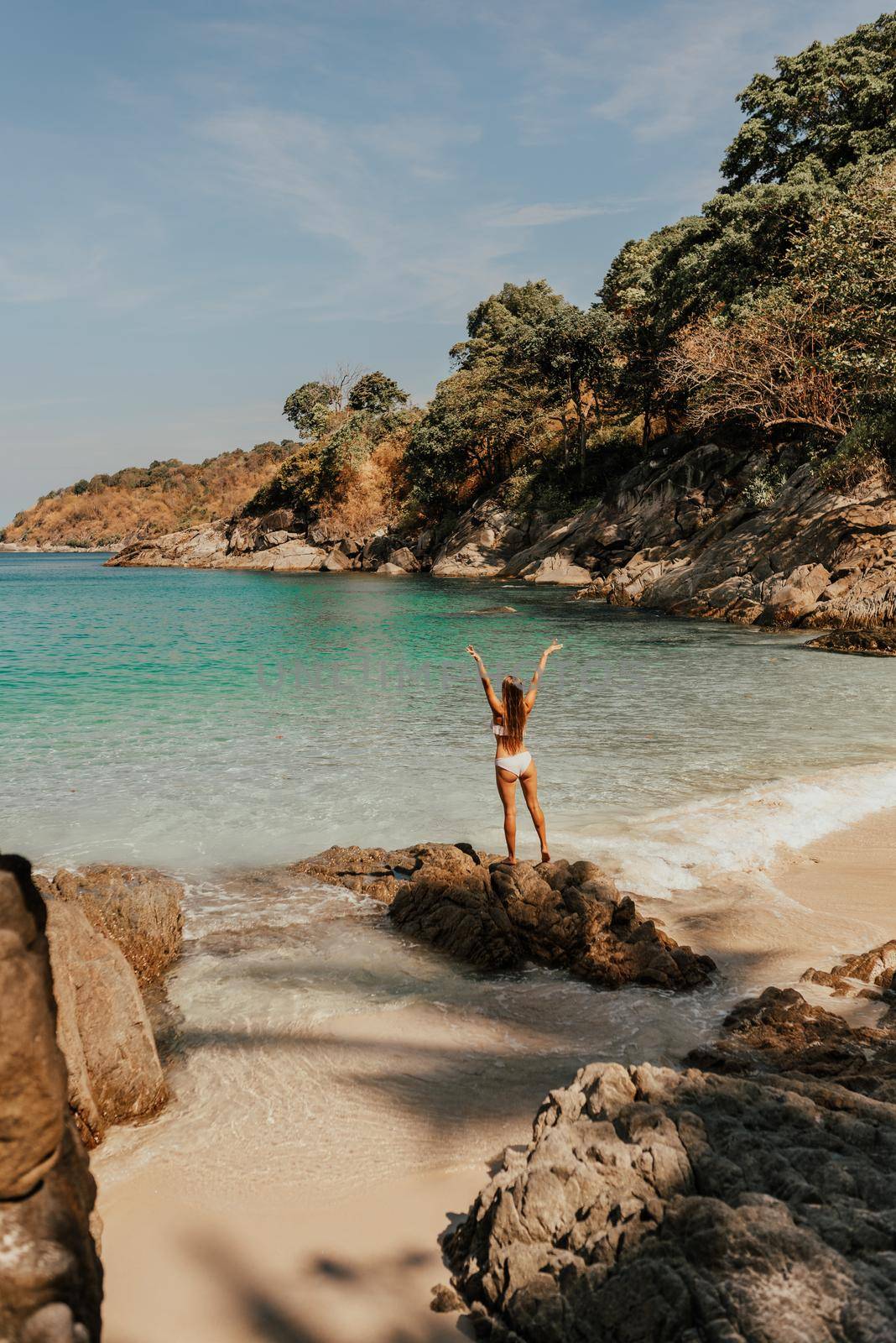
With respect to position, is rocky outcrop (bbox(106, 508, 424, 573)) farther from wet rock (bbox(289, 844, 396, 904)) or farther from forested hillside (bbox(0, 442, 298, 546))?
wet rock (bbox(289, 844, 396, 904))

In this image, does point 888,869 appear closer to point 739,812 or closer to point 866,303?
point 739,812

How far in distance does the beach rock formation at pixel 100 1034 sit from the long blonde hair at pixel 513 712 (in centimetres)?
376

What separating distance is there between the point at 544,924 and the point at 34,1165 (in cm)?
443

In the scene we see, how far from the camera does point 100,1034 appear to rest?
417 cm

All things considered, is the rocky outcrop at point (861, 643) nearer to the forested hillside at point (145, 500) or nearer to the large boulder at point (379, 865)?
the large boulder at point (379, 865)

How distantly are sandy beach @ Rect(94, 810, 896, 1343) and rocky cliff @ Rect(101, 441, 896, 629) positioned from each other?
856 inches

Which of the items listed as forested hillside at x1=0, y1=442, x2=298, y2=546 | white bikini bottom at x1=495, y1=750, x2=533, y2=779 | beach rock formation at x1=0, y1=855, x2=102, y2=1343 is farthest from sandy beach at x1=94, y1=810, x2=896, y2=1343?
forested hillside at x1=0, y1=442, x2=298, y2=546

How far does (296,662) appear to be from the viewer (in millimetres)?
22297

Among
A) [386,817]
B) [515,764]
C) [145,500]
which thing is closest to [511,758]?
[515,764]

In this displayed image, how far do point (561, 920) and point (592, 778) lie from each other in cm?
513

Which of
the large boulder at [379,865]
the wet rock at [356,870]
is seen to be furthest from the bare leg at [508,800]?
the wet rock at [356,870]

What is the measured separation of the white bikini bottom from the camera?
749 cm

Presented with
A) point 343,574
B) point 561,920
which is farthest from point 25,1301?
point 343,574

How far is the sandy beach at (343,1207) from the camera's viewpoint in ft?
9.39
